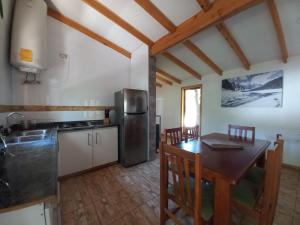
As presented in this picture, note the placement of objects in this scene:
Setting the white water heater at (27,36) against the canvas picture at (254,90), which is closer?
the white water heater at (27,36)

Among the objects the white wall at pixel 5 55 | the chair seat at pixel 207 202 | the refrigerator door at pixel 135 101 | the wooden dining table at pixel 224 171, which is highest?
the white wall at pixel 5 55

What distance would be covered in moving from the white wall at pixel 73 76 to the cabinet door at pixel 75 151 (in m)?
0.60

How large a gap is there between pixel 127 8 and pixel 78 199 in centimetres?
296

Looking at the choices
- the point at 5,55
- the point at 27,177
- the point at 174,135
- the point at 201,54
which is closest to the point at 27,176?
the point at 27,177

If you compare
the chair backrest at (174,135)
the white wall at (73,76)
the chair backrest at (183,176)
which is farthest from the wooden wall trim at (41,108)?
the chair backrest at (183,176)

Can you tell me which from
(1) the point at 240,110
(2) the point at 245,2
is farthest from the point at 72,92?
(1) the point at 240,110

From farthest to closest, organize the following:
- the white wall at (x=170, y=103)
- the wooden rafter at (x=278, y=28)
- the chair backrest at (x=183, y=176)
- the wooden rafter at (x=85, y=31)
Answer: the white wall at (x=170, y=103), the wooden rafter at (x=85, y=31), the wooden rafter at (x=278, y=28), the chair backrest at (x=183, y=176)

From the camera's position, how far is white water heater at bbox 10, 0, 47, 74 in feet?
6.17

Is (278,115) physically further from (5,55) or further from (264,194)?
(5,55)

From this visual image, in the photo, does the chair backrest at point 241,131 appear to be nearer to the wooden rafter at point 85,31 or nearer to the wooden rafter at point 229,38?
the wooden rafter at point 229,38

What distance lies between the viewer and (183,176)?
1.09m

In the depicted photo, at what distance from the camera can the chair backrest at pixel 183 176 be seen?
3.15 ft

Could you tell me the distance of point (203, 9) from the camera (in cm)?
195

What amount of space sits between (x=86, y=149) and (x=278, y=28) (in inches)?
144
